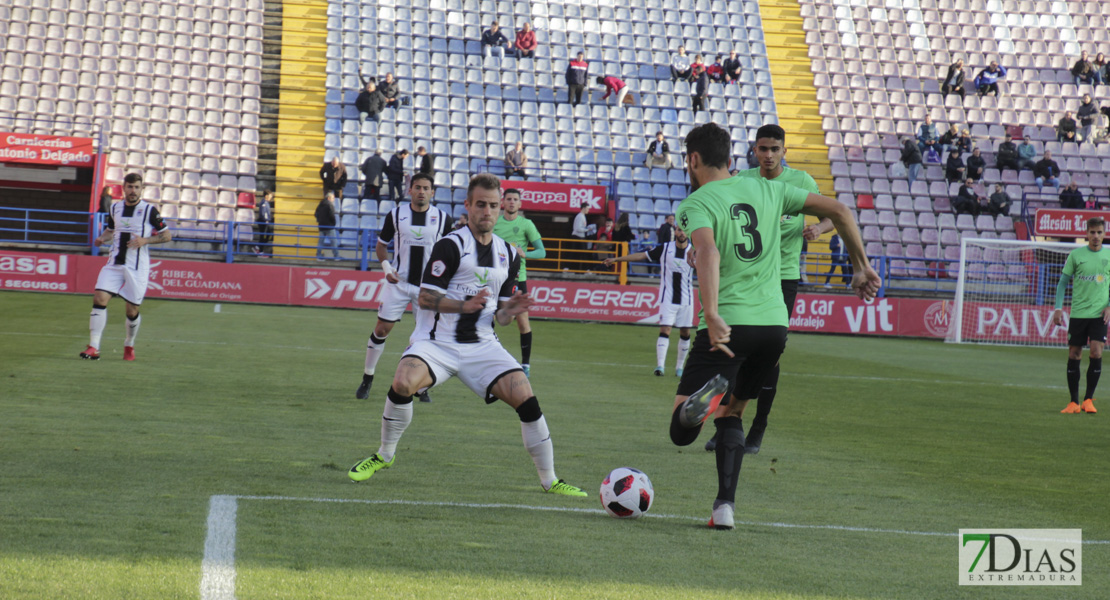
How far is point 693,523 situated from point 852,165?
30.1m

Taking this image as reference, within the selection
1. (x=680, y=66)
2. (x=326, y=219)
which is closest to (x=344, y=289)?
(x=326, y=219)

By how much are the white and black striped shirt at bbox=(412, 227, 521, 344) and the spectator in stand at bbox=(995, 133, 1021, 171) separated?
29891mm

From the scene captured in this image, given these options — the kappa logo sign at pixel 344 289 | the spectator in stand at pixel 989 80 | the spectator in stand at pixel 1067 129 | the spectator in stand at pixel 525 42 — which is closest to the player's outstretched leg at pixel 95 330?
the kappa logo sign at pixel 344 289

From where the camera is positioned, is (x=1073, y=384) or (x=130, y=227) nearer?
(x=1073, y=384)

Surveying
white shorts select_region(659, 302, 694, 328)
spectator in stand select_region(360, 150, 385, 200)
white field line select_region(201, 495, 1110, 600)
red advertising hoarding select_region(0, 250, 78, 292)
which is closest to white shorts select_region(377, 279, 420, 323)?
white field line select_region(201, 495, 1110, 600)

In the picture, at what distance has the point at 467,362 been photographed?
6.41 m

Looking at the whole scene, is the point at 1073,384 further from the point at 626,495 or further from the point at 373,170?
the point at 373,170

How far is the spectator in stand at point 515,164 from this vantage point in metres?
29.5

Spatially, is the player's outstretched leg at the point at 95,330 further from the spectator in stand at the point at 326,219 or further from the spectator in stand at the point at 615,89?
the spectator in stand at the point at 615,89

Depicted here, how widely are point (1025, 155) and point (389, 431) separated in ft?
102

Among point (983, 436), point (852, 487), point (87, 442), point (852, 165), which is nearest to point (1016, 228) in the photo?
point (852, 165)

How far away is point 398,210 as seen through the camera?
10.5 m

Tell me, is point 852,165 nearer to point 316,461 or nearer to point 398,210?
point 398,210

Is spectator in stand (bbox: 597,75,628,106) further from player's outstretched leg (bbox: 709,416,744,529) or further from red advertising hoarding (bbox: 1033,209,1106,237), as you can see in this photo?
player's outstretched leg (bbox: 709,416,744,529)
